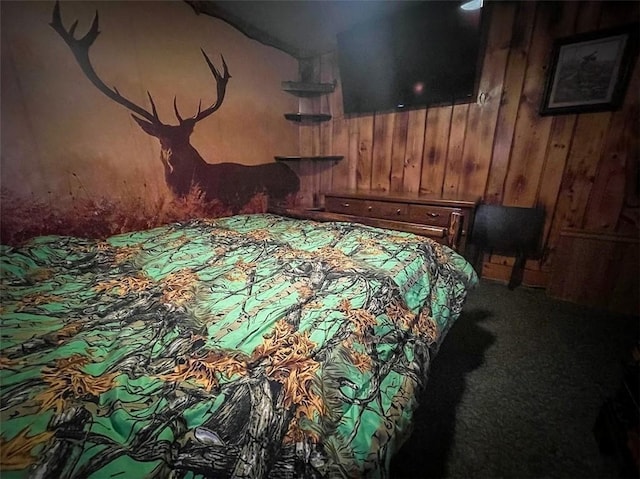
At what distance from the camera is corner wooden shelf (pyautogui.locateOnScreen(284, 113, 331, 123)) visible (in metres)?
2.83

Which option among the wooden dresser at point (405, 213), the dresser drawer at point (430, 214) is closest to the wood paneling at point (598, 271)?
the wooden dresser at point (405, 213)

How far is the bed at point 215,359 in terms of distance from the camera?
44cm

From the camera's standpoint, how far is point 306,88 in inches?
109

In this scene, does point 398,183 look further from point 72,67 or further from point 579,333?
point 72,67

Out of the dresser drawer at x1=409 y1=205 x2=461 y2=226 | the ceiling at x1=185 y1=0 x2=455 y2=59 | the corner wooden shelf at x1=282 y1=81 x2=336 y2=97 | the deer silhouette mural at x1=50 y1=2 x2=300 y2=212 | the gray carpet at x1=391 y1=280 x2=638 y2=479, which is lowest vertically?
the gray carpet at x1=391 y1=280 x2=638 y2=479

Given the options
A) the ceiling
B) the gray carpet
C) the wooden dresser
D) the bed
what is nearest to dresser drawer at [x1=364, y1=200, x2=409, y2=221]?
the wooden dresser

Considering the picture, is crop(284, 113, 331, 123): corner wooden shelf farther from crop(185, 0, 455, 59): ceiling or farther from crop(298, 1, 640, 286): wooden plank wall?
crop(185, 0, 455, 59): ceiling

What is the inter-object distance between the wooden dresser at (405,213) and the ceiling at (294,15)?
1478 mm

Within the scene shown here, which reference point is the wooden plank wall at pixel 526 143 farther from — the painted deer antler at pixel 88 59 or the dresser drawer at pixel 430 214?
the painted deer antler at pixel 88 59

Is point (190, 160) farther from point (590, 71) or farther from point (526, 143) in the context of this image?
point (590, 71)

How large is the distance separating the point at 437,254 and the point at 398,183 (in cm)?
158

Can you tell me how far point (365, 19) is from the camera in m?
2.30

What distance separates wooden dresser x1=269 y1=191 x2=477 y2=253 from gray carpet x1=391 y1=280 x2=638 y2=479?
0.64m

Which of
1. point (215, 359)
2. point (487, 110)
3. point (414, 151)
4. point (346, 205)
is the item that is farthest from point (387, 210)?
point (215, 359)
